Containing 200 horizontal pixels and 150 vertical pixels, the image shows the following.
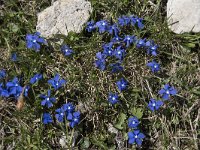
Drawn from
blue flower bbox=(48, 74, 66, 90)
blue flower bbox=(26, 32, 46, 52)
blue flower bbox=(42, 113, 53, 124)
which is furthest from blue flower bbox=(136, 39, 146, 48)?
blue flower bbox=(42, 113, 53, 124)

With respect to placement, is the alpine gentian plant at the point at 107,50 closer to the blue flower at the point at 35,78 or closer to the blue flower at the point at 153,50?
the blue flower at the point at 153,50

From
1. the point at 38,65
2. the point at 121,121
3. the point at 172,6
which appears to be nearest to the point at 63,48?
the point at 38,65

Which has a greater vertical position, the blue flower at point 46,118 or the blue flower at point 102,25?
the blue flower at point 102,25

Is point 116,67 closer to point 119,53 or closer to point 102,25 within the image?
point 119,53

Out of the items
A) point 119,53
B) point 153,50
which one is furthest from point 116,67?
point 153,50

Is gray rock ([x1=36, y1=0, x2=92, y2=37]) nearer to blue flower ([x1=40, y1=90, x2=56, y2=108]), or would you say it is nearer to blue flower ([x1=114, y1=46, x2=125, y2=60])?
blue flower ([x1=114, y1=46, x2=125, y2=60])

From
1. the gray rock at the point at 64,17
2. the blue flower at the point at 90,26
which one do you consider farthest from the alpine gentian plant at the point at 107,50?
the gray rock at the point at 64,17
